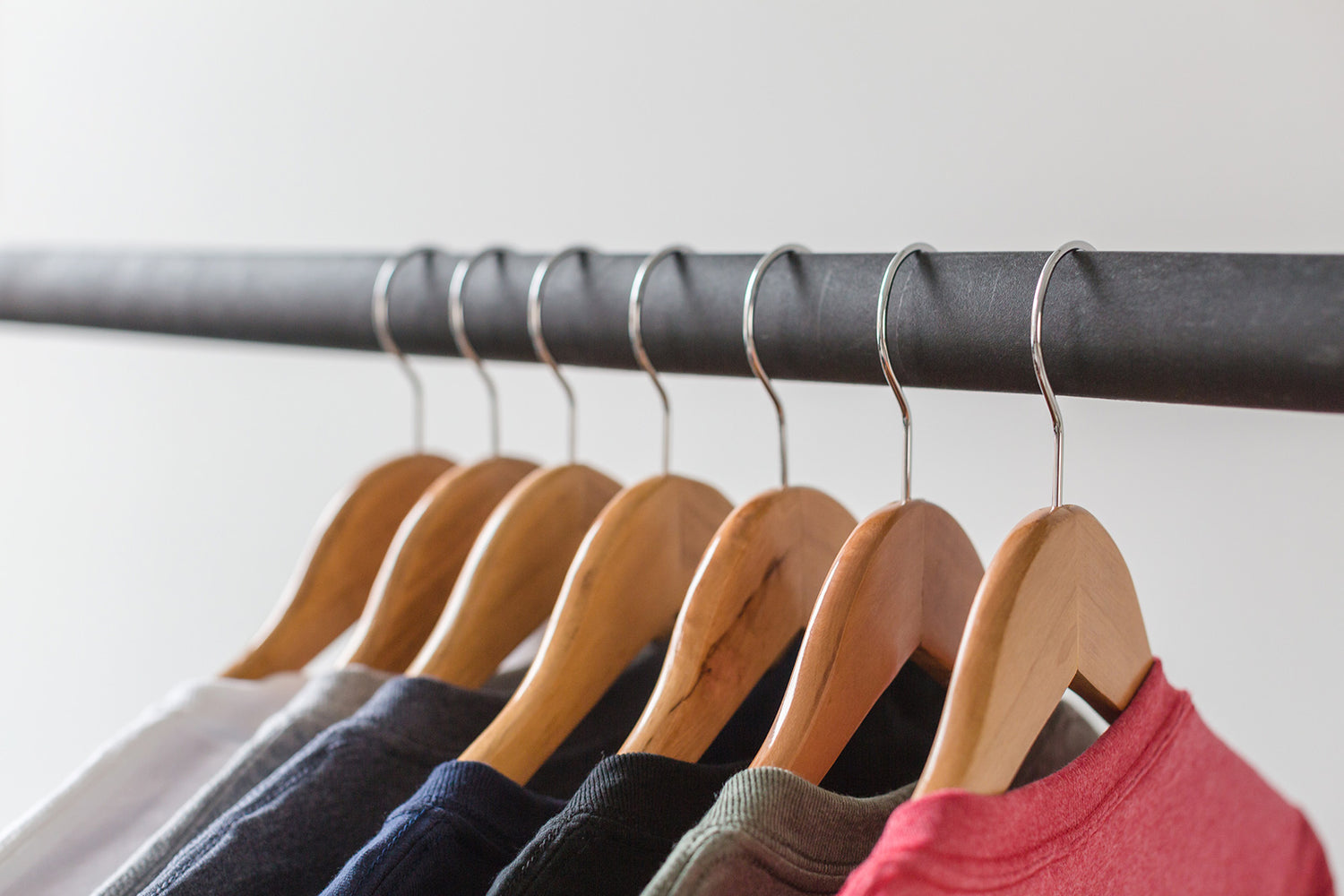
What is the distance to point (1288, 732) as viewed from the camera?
0.77 metres

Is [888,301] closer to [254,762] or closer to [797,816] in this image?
[797,816]

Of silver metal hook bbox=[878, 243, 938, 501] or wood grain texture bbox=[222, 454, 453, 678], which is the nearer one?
silver metal hook bbox=[878, 243, 938, 501]

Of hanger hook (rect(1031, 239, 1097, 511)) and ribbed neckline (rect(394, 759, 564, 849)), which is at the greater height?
hanger hook (rect(1031, 239, 1097, 511))

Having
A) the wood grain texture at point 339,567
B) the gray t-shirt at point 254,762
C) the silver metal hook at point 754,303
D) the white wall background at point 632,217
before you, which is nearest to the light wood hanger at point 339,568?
the wood grain texture at point 339,567

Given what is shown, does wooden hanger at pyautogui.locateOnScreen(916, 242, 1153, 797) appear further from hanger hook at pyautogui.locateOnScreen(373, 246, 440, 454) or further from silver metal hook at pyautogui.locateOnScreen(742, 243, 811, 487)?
hanger hook at pyautogui.locateOnScreen(373, 246, 440, 454)

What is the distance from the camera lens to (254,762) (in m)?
0.46

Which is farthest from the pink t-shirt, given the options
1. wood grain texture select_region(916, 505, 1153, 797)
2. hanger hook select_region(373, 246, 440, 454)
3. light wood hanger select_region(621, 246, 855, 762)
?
hanger hook select_region(373, 246, 440, 454)

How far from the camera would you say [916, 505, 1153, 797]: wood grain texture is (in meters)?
0.31

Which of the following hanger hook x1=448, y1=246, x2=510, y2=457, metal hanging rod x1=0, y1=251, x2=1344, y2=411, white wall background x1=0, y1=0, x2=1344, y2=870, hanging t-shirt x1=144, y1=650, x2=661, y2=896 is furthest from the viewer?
white wall background x1=0, y1=0, x2=1344, y2=870

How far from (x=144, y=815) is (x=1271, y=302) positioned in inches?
19.2

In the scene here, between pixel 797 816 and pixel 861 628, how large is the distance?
0.22 feet

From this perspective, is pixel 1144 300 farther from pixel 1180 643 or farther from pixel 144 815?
pixel 1180 643

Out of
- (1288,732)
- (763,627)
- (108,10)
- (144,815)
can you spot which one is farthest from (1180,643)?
(108,10)

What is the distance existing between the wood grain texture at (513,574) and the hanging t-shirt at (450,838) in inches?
4.5
